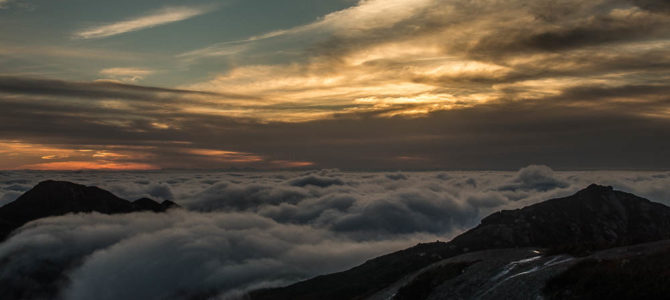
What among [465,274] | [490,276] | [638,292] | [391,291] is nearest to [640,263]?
[638,292]

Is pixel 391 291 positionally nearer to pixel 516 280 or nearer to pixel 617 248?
pixel 516 280

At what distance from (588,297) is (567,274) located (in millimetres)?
4154

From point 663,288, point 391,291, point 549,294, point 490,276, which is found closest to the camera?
point 663,288

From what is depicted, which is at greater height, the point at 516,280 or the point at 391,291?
the point at 516,280

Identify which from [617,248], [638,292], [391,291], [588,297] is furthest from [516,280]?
[391,291]

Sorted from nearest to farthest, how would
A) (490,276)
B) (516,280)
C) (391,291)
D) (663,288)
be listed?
(663,288)
(516,280)
(490,276)
(391,291)

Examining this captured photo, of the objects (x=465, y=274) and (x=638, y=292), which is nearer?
(x=638, y=292)

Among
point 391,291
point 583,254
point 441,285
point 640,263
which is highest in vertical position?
point 640,263

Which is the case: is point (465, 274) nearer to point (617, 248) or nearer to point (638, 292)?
point (617, 248)

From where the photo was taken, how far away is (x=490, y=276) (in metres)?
49.2

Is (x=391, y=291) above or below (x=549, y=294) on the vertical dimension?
below

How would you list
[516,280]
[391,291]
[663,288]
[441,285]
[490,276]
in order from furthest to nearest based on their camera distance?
[391,291]
[441,285]
[490,276]
[516,280]
[663,288]

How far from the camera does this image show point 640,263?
1543 inches

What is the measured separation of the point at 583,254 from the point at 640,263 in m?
12.5
